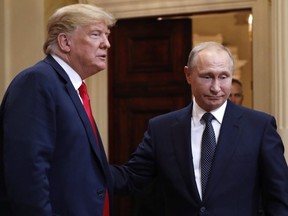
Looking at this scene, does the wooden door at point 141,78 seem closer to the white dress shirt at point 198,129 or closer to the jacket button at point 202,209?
the white dress shirt at point 198,129

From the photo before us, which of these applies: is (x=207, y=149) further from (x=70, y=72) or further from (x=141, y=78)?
(x=141, y=78)

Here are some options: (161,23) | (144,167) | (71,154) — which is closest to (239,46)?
(161,23)

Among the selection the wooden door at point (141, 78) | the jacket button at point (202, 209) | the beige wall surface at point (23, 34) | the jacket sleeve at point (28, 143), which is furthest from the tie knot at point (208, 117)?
the beige wall surface at point (23, 34)

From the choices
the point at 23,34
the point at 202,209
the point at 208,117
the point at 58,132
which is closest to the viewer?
the point at 58,132

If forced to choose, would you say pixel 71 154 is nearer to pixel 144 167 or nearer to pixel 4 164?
pixel 4 164

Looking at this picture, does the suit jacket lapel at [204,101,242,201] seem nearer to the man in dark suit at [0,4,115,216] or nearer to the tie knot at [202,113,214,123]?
the tie knot at [202,113,214,123]

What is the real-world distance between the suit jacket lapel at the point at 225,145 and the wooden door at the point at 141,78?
195cm

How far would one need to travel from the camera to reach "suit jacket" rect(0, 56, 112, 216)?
1.93 m

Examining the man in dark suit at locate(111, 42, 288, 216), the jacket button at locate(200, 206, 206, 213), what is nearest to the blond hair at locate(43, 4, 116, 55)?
the man in dark suit at locate(111, 42, 288, 216)

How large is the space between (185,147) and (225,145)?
19cm

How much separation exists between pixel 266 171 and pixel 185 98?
6.89 ft

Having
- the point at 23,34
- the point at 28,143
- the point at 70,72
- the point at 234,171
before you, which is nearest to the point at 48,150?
the point at 28,143

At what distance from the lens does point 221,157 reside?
2361mm

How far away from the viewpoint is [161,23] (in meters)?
4.43
